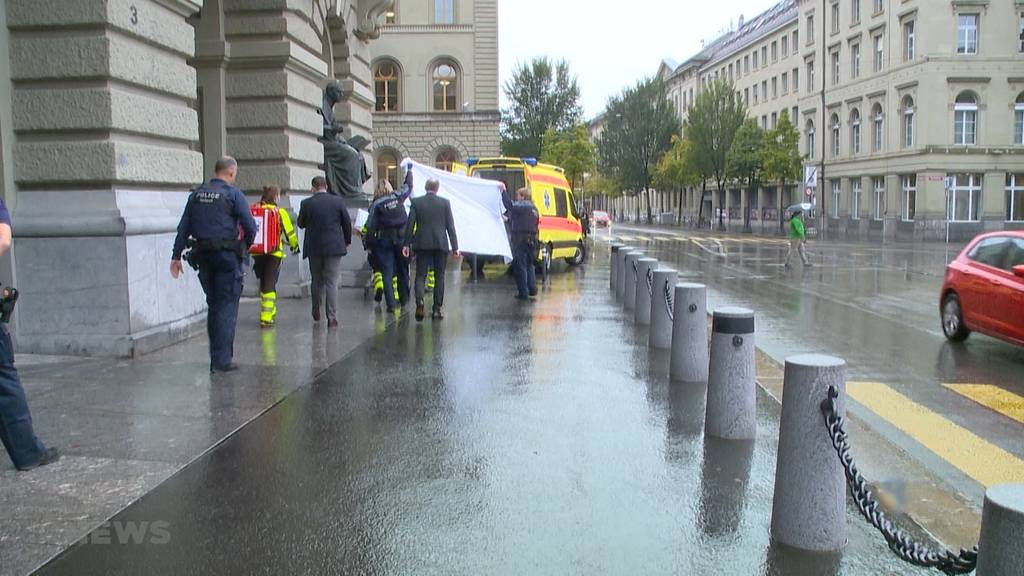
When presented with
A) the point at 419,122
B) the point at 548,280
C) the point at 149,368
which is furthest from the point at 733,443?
the point at 419,122

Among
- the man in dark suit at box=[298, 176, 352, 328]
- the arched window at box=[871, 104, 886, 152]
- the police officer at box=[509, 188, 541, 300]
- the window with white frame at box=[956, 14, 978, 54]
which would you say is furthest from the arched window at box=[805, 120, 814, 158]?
the man in dark suit at box=[298, 176, 352, 328]

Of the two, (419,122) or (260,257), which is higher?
(419,122)

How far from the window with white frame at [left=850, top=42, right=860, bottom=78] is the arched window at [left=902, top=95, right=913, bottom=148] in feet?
21.1

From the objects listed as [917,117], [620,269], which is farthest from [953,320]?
[917,117]

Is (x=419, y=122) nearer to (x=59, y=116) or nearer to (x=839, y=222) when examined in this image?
(x=839, y=222)

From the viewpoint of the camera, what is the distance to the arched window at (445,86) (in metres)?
45.4

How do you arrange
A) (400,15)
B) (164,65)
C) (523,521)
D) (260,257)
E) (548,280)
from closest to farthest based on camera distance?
1. (523,521)
2. (164,65)
3. (260,257)
4. (548,280)
5. (400,15)

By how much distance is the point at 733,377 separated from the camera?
6.05m

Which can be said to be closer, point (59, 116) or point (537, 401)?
point (537, 401)

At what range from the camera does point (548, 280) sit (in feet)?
63.3

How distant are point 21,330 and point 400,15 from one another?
128 ft

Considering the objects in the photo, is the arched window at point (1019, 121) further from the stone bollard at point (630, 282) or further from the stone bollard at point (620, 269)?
the stone bollard at point (630, 282)

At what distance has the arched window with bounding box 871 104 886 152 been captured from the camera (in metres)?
53.7

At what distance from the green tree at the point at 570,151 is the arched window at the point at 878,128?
1858cm
